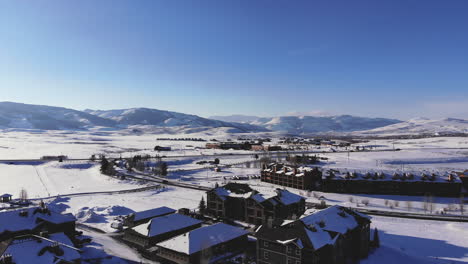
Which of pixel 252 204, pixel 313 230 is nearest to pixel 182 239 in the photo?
pixel 313 230

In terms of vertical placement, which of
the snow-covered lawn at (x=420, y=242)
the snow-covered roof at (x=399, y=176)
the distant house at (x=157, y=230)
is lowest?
the snow-covered lawn at (x=420, y=242)

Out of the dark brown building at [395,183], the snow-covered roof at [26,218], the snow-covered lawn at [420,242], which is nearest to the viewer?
the snow-covered roof at [26,218]

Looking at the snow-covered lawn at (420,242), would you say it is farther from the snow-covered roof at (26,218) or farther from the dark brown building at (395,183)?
the snow-covered roof at (26,218)

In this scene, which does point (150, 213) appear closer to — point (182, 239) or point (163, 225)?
point (163, 225)

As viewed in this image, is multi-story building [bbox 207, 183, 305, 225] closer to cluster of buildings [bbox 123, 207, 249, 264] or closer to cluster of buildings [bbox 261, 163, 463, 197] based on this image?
cluster of buildings [bbox 123, 207, 249, 264]

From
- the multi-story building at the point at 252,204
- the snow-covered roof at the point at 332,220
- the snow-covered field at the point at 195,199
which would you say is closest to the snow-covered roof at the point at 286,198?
the multi-story building at the point at 252,204

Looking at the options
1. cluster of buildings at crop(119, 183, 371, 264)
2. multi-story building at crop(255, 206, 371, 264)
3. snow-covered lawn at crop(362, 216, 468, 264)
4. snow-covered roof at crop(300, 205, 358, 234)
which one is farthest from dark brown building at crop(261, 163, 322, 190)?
multi-story building at crop(255, 206, 371, 264)
